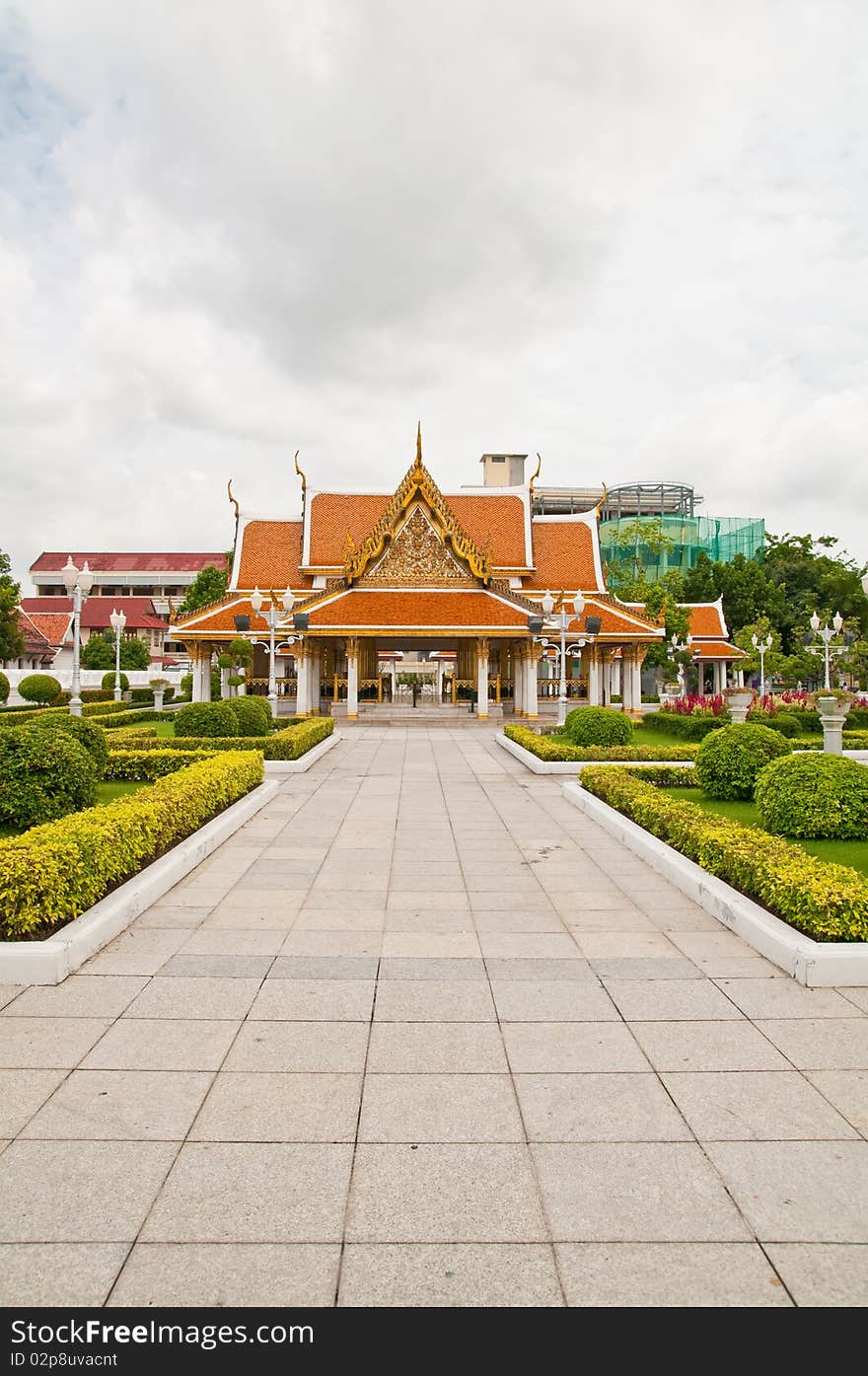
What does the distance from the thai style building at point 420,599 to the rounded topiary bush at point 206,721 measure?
15.6 ft

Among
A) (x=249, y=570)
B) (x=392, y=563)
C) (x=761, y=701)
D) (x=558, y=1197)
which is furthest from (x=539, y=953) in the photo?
(x=249, y=570)

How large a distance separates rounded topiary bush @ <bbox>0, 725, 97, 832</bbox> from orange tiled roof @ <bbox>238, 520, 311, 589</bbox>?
24320 millimetres

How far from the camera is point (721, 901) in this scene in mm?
5879

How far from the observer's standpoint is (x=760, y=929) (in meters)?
5.29

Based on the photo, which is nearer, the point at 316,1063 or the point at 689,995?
the point at 316,1063

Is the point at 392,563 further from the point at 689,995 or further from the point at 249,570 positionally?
the point at 689,995

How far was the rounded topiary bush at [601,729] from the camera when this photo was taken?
642 inches

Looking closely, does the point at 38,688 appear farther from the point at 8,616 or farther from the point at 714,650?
the point at 714,650

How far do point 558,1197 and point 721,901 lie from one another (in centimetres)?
351

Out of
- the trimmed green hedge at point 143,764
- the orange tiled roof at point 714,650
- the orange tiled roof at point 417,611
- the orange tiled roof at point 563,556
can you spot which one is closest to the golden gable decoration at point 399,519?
the orange tiled roof at point 417,611

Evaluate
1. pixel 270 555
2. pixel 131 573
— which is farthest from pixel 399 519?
pixel 131 573

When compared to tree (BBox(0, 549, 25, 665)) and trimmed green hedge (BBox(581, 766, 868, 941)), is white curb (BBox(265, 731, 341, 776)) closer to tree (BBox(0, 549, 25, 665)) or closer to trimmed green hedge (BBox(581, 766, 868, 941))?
trimmed green hedge (BBox(581, 766, 868, 941))

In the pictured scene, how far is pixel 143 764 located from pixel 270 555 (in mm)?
22196

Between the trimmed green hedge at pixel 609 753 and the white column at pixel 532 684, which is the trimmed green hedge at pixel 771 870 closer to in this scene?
the trimmed green hedge at pixel 609 753
